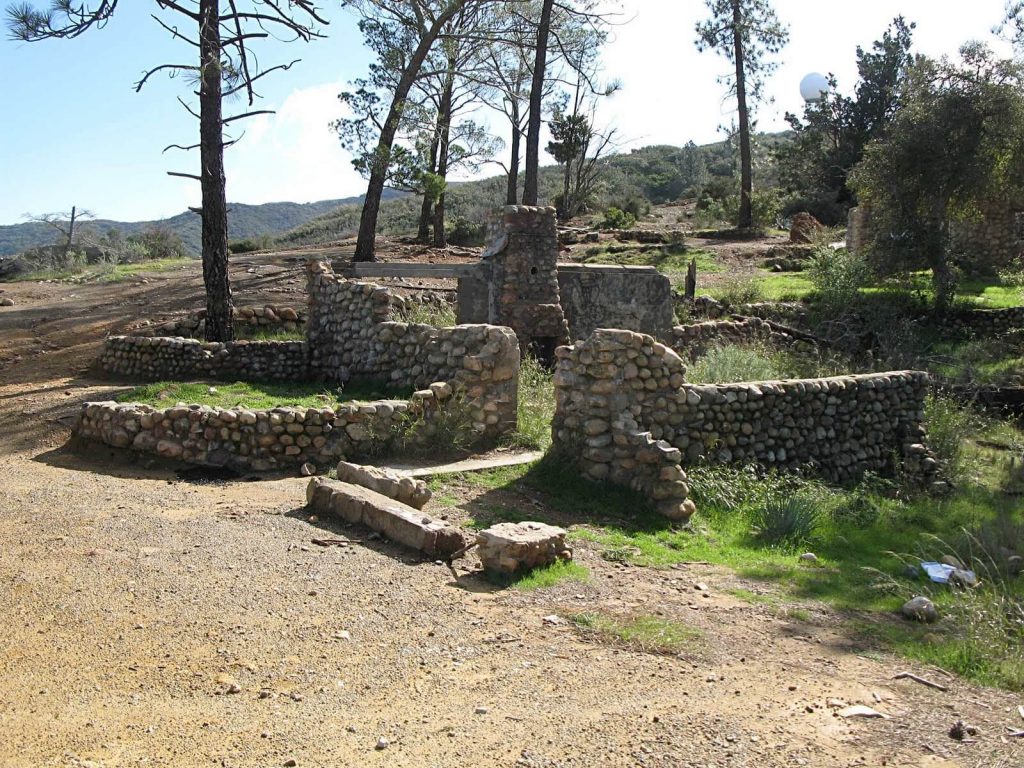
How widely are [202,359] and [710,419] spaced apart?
308 inches

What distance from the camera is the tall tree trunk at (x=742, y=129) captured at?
32.6m

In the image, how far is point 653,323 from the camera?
16.4m

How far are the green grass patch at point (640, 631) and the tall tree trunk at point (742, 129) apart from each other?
93.6ft

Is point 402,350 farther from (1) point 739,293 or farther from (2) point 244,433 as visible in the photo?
(1) point 739,293

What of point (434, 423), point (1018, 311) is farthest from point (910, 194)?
point (434, 423)

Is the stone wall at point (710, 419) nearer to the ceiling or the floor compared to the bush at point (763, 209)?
nearer to the floor

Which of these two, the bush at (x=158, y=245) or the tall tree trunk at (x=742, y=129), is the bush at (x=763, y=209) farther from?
the bush at (x=158, y=245)

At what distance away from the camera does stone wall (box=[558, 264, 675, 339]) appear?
1591 centimetres

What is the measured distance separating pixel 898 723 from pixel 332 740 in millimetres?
2815

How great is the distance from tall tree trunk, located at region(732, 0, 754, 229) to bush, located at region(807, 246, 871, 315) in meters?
9.38

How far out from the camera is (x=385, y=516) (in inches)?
282

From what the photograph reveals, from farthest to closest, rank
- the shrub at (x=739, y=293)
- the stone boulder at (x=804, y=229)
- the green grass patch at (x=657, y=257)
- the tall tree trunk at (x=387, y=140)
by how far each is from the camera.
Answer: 1. the stone boulder at (x=804, y=229)
2. the green grass patch at (x=657, y=257)
3. the shrub at (x=739, y=293)
4. the tall tree trunk at (x=387, y=140)

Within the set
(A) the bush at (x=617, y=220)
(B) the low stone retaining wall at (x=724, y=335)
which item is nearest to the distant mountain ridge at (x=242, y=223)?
(A) the bush at (x=617, y=220)

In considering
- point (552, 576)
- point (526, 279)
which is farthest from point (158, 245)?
point (552, 576)
